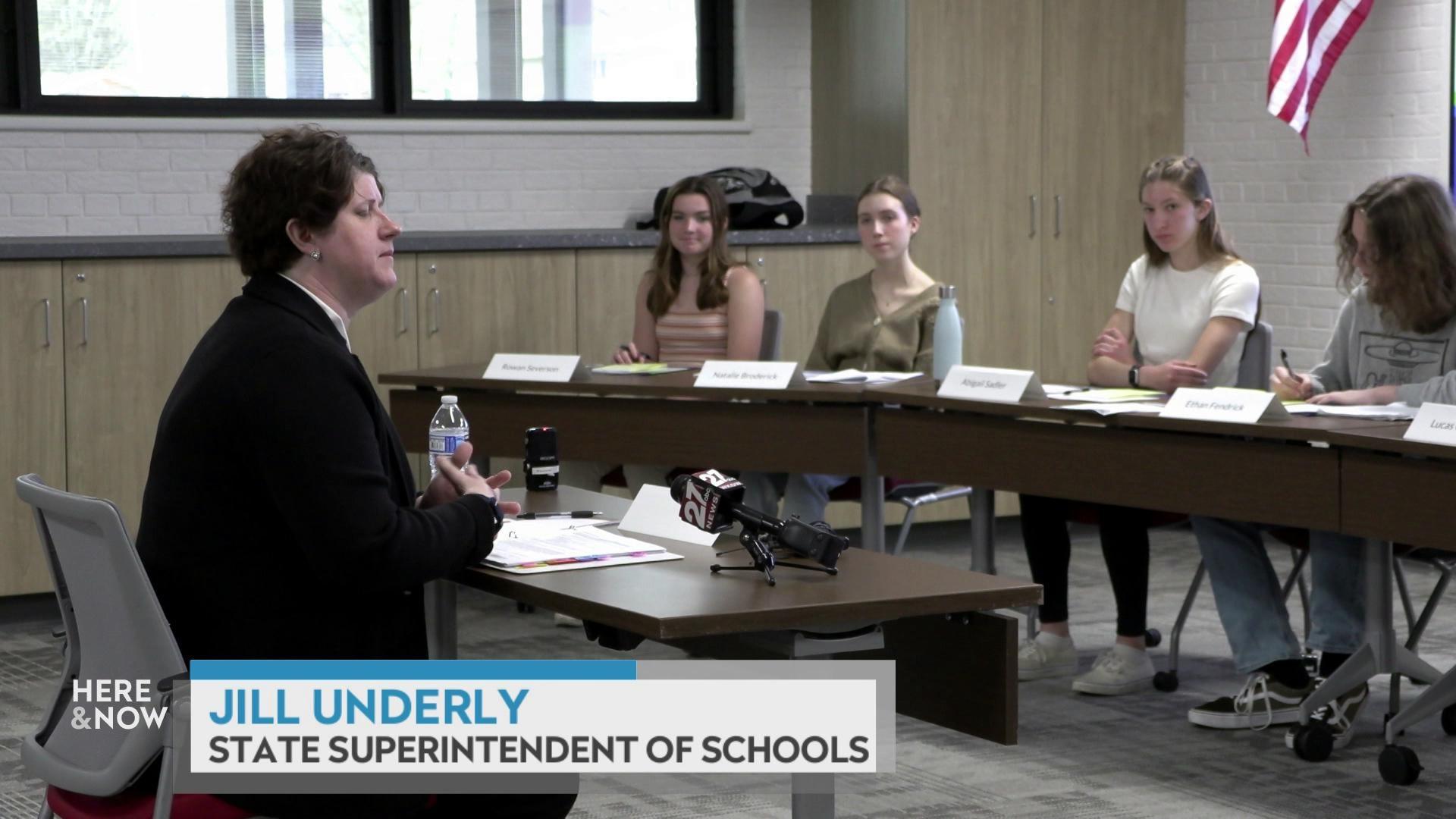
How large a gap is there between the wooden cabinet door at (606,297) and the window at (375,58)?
83cm

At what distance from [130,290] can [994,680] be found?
366 centimetres

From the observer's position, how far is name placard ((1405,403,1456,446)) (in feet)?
10.6

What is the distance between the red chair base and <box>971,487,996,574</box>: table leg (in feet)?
8.37

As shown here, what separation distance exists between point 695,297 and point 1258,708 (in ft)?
6.61

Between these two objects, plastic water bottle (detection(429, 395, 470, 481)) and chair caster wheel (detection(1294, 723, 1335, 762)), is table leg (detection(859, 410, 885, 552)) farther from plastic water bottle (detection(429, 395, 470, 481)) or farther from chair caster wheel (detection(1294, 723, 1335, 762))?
plastic water bottle (detection(429, 395, 470, 481))

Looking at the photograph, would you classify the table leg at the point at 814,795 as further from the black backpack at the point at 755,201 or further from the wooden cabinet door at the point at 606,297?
the black backpack at the point at 755,201

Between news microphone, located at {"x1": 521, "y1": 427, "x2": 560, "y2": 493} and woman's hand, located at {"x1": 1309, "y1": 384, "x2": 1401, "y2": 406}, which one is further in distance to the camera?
woman's hand, located at {"x1": 1309, "y1": 384, "x2": 1401, "y2": 406}

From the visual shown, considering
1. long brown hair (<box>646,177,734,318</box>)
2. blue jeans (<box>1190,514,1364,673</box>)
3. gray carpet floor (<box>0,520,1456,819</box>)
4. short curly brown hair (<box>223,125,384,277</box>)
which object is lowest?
gray carpet floor (<box>0,520,1456,819</box>)

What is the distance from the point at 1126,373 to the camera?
14.3ft

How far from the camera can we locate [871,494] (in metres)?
4.38

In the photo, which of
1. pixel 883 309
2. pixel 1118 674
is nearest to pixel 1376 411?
pixel 1118 674

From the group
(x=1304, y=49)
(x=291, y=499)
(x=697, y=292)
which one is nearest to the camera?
(x=291, y=499)

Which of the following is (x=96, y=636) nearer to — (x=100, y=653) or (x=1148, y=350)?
(x=100, y=653)

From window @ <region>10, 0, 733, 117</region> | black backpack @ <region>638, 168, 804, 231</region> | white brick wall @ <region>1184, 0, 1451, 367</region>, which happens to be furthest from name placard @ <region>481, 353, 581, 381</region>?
white brick wall @ <region>1184, 0, 1451, 367</region>
